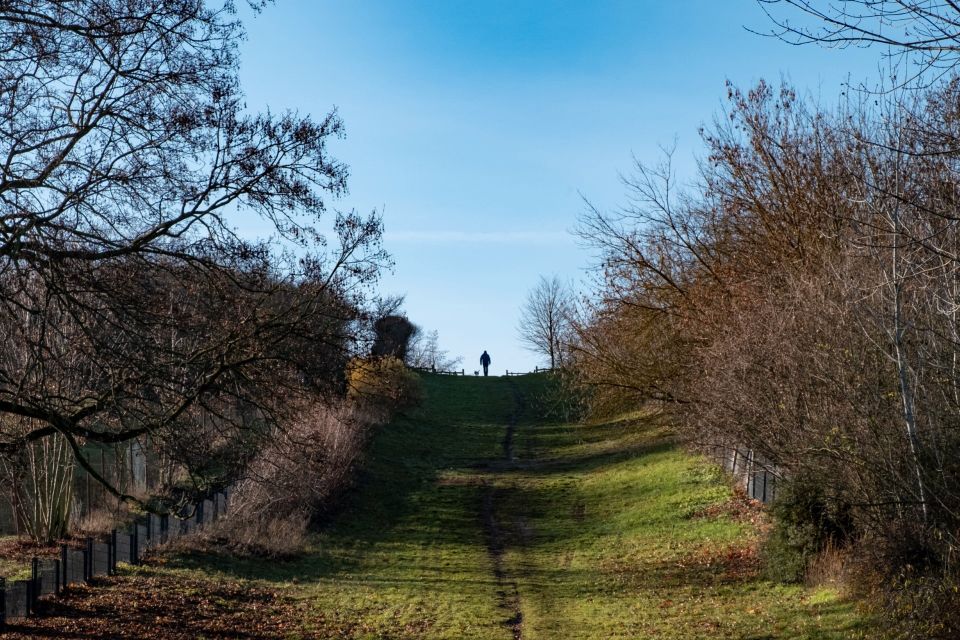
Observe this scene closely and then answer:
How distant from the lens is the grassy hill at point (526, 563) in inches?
512

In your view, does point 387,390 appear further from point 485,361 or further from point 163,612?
point 485,361

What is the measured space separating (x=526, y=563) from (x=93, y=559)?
8.17 meters

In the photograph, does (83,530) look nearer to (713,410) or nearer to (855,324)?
(713,410)

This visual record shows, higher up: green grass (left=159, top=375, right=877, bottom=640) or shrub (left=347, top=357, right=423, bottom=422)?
shrub (left=347, top=357, right=423, bottom=422)

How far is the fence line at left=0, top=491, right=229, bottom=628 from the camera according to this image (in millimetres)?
12875

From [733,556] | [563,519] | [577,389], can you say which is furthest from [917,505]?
[577,389]

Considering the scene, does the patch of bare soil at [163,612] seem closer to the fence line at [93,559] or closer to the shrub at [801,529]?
the fence line at [93,559]

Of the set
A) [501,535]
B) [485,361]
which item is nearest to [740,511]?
[501,535]

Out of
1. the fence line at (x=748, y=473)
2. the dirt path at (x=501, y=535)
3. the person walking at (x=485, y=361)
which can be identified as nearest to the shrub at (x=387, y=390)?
the dirt path at (x=501, y=535)

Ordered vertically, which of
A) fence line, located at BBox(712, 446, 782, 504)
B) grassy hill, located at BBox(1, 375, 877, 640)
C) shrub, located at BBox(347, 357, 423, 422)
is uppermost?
shrub, located at BBox(347, 357, 423, 422)

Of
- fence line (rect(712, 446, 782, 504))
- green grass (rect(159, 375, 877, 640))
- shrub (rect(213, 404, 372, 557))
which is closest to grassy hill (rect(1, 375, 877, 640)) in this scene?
green grass (rect(159, 375, 877, 640))

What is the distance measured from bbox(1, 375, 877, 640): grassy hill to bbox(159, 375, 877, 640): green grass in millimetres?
46

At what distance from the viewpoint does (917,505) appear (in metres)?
10.8

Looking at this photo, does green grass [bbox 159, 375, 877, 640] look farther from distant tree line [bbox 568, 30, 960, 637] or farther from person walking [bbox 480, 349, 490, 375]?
person walking [bbox 480, 349, 490, 375]
